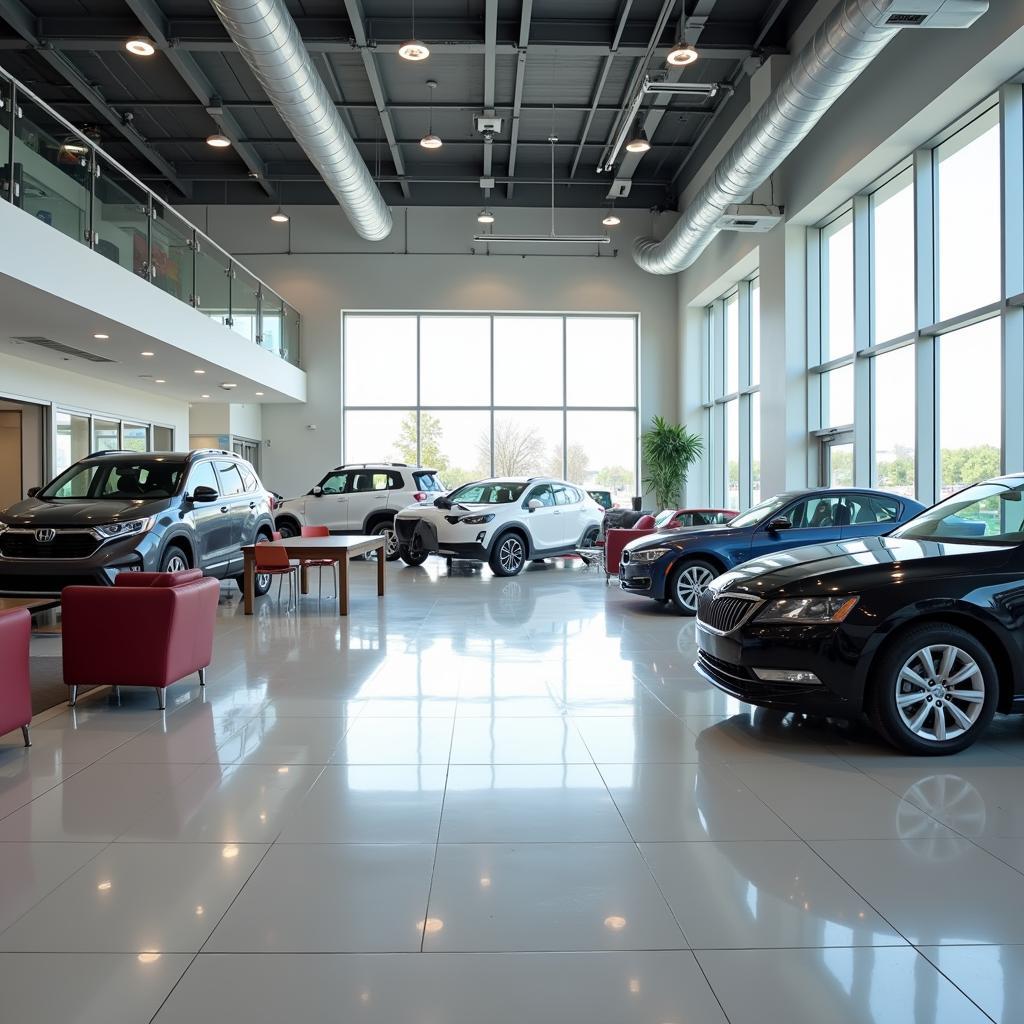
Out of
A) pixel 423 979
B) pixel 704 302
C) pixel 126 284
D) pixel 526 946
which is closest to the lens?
pixel 423 979

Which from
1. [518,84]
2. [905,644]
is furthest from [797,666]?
[518,84]

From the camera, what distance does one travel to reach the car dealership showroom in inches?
104

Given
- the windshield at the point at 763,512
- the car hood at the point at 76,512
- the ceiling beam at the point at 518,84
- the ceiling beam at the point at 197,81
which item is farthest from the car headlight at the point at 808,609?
the ceiling beam at the point at 197,81

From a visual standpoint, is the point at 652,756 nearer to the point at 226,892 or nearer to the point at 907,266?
the point at 226,892

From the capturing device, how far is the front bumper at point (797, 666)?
167 inches

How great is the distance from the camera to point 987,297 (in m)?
9.56

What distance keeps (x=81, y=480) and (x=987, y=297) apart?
33.4 ft

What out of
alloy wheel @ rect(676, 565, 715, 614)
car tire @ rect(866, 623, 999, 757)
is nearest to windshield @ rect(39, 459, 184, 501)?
alloy wheel @ rect(676, 565, 715, 614)

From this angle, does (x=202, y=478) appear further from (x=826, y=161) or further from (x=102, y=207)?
(x=826, y=161)

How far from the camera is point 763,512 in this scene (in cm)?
902

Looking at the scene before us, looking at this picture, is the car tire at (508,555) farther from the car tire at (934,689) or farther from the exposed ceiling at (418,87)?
the car tire at (934,689)

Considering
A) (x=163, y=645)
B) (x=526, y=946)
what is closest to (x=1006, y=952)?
(x=526, y=946)

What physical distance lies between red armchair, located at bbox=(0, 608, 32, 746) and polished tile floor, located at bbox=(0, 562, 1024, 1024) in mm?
294

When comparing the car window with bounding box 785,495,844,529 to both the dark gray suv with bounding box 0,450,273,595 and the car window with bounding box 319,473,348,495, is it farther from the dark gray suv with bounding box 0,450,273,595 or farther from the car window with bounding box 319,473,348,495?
the car window with bounding box 319,473,348,495
